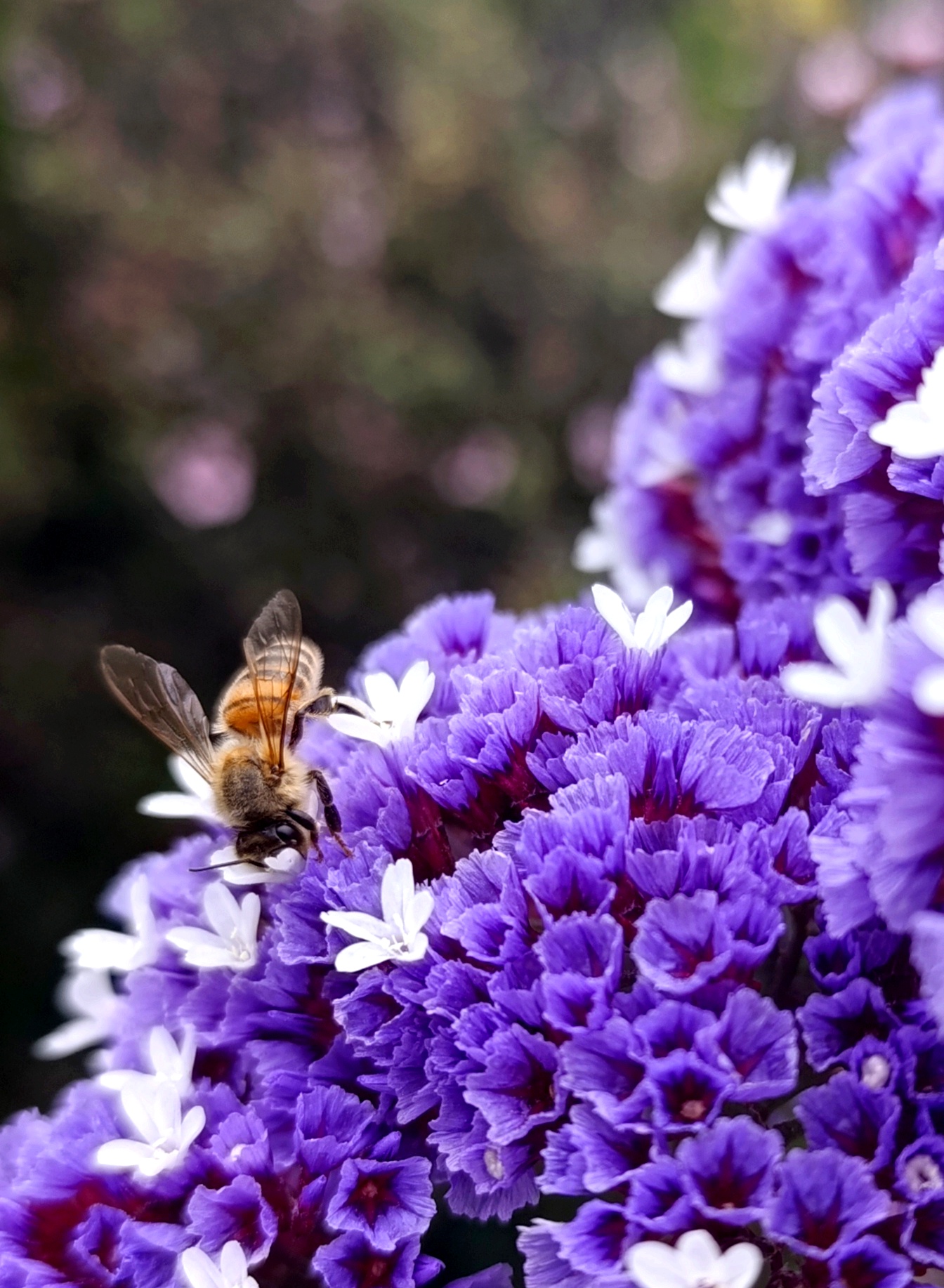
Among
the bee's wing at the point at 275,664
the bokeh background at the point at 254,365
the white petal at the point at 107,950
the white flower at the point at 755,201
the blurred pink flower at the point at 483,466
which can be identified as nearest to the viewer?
the white petal at the point at 107,950

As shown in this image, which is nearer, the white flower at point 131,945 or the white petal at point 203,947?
the white petal at point 203,947

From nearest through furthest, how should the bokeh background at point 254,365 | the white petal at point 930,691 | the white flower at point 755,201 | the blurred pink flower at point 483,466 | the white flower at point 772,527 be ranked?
the white petal at point 930,691 → the white flower at point 772,527 → the white flower at point 755,201 → the bokeh background at point 254,365 → the blurred pink flower at point 483,466

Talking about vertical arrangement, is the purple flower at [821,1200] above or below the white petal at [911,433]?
below

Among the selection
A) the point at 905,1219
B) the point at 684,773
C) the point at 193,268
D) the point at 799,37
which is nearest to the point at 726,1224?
the point at 905,1219

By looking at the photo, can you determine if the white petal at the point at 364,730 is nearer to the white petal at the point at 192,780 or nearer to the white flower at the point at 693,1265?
the white petal at the point at 192,780

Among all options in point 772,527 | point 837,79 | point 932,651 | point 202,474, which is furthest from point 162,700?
point 837,79

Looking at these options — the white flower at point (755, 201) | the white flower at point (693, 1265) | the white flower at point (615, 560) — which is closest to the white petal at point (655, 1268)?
the white flower at point (693, 1265)

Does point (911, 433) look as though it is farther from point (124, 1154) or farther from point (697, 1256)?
point (124, 1154)
